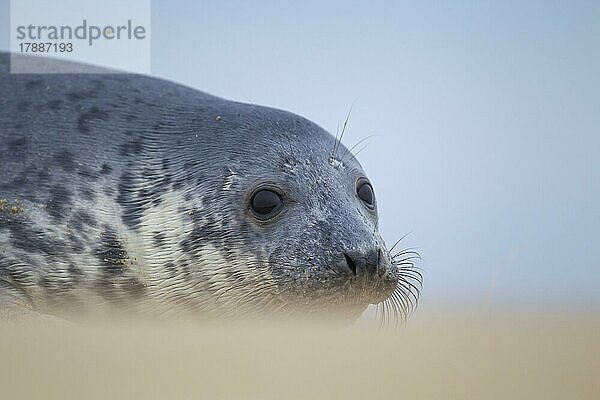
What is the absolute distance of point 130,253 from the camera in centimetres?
297

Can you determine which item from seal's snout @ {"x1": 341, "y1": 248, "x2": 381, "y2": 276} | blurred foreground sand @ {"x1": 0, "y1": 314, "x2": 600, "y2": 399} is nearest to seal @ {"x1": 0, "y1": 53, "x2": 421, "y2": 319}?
seal's snout @ {"x1": 341, "y1": 248, "x2": 381, "y2": 276}

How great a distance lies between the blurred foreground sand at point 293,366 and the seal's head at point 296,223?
0.84 metres

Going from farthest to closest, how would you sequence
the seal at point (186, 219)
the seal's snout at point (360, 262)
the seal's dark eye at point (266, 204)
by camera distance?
the seal's dark eye at point (266, 204) → the seal at point (186, 219) → the seal's snout at point (360, 262)

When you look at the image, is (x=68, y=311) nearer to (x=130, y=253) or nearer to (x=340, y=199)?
(x=130, y=253)

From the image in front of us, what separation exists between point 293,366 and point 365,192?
1730mm

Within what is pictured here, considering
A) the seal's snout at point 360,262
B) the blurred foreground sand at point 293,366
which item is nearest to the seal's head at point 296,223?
the seal's snout at point 360,262

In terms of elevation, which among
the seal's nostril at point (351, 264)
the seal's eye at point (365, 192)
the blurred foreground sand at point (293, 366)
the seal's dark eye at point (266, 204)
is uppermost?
the seal's eye at point (365, 192)

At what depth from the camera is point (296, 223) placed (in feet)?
9.25

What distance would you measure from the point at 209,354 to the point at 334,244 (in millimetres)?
1199

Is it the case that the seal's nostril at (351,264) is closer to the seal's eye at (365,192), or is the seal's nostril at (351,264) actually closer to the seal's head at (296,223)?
the seal's head at (296,223)

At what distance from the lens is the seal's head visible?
2.66 m

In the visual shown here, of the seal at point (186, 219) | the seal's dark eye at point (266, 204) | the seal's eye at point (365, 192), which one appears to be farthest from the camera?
the seal's eye at point (365, 192)

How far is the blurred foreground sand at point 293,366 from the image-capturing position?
131 cm

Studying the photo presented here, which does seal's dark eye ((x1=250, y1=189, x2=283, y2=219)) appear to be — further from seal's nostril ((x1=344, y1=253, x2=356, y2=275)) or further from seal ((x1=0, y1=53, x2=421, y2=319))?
seal's nostril ((x1=344, y1=253, x2=356, y2=275))
